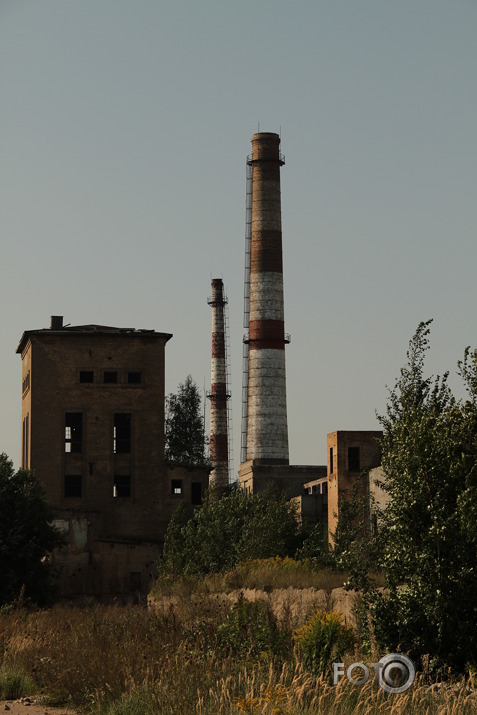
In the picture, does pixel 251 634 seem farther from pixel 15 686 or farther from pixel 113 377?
pixel 113 377

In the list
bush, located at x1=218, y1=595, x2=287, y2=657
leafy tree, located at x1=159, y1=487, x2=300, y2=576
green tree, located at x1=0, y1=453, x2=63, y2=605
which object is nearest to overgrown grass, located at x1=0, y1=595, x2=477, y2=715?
bush, located at x1=218, y1=595, x2=287, y2=657

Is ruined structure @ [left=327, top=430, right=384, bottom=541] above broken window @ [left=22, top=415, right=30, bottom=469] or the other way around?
the other way around

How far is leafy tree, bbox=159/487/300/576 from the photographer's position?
111 ft

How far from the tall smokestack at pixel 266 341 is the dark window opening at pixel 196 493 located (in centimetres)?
355

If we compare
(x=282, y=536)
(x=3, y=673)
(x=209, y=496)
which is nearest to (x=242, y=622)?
(x=3, y=673)

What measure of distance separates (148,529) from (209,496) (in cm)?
1250

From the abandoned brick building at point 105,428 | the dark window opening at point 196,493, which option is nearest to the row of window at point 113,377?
the abandoned brick building at point 105,428

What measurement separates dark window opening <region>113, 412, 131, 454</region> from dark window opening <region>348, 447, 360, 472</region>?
15.9m

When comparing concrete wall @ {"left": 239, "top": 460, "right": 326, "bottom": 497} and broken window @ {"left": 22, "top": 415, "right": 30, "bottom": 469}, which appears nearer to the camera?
concrete wall @ {"left": 239, "top": 460, "right": 326, "bottom": 497}

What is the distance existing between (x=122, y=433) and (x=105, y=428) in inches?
35.2

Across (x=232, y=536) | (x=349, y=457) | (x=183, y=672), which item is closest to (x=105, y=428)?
(x=349, y=457)

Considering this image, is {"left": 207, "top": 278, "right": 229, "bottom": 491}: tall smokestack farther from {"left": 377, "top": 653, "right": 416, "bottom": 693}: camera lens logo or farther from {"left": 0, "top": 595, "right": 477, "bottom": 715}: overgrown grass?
{"left": 377, "top": 653, "right": 416, "bottom": 693}: camera lens logo

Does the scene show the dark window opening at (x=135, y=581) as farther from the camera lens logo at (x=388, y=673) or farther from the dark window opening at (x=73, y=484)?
the camera lens logo at (x=388, y=673)

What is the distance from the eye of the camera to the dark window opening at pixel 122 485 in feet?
171
